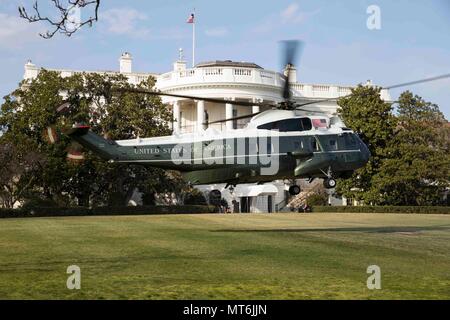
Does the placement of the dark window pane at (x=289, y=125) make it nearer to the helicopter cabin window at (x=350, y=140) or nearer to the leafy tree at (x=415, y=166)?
the helicopter cabin window at (x=350, y=140)

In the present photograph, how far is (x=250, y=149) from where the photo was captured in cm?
2578

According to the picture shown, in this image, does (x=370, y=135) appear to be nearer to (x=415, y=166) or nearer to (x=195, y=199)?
(x=415, y=166)

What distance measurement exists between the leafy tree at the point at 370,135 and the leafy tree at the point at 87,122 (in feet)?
69.0

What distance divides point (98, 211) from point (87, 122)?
906 cm

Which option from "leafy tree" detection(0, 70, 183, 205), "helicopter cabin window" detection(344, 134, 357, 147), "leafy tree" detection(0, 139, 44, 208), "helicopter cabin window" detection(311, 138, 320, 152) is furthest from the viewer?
"leafy tree" detection(0, 70, 183, 205)

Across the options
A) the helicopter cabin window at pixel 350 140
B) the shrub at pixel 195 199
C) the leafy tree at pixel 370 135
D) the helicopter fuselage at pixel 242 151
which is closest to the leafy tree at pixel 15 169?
the shrub at pixel 195 199

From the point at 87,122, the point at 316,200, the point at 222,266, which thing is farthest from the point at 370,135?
the point at 222,266

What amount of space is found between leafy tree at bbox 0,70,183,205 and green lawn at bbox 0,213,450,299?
119ft

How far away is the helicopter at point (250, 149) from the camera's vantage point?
81.9 ft

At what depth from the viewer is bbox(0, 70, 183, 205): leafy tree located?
58.6 metres

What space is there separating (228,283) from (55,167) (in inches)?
1879

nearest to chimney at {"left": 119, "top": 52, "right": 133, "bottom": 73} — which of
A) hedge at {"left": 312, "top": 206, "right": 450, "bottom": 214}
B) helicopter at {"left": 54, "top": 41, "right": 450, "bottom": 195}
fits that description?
hedge at {"left": 312, "top": 206, "right": 450, "bottom": 214}

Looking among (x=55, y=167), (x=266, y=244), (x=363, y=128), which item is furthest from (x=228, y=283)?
(x=363, y=128)

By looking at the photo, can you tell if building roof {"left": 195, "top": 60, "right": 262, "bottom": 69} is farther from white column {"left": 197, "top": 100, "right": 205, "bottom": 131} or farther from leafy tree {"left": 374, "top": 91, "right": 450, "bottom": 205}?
leafy tree {"left": 374, "top": 91, "right": 450, "bottom": 205}
